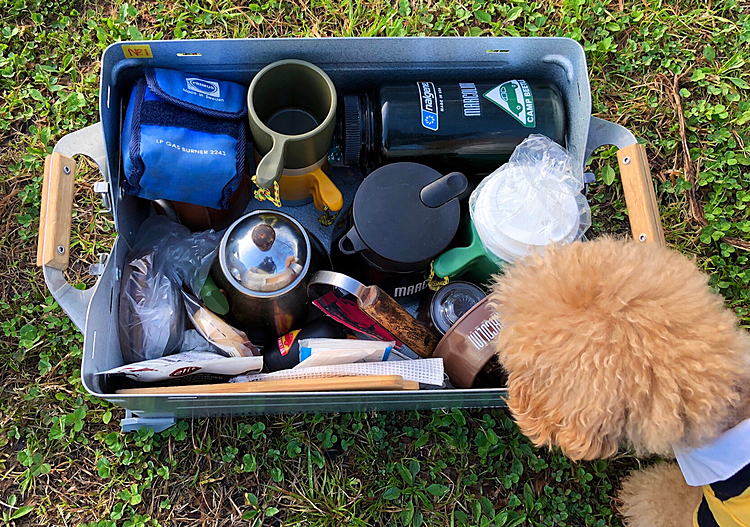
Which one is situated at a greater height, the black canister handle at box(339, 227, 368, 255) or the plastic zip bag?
the black canister handle at box(339, 227, 368, 255)

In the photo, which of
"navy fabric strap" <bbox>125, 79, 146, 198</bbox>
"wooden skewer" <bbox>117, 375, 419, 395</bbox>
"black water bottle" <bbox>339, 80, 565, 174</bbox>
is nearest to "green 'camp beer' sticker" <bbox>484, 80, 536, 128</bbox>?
"black water bottle" <bbox>339, 80, 565, 174</bbox>

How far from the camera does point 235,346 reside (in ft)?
3.69

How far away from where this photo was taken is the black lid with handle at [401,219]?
110 centimetres

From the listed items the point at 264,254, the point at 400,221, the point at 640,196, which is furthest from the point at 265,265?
the point at 640,196

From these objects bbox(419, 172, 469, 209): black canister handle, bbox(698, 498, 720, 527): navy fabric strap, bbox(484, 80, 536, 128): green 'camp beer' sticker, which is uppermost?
bbox(484, 80, 536, 128): green 'camp beer' sticker

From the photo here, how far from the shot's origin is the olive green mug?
43.0 inches

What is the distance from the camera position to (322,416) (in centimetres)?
140

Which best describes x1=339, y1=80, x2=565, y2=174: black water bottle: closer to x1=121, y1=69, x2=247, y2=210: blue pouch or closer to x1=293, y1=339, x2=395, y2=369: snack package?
x1=121, y1=69, x2=247, y2=210: blue pouch

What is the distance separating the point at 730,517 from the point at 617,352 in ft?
1.49

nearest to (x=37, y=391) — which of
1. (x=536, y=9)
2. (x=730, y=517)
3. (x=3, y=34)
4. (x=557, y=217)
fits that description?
(x=3, y=34)

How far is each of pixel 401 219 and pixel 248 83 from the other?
0.48 meters

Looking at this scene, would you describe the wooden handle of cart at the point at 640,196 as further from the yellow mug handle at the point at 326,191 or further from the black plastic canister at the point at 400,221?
the yellow mug handle at the point at 326,191

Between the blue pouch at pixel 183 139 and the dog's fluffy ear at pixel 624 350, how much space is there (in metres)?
0.65

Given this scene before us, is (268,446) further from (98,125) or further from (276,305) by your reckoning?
(98,125)
